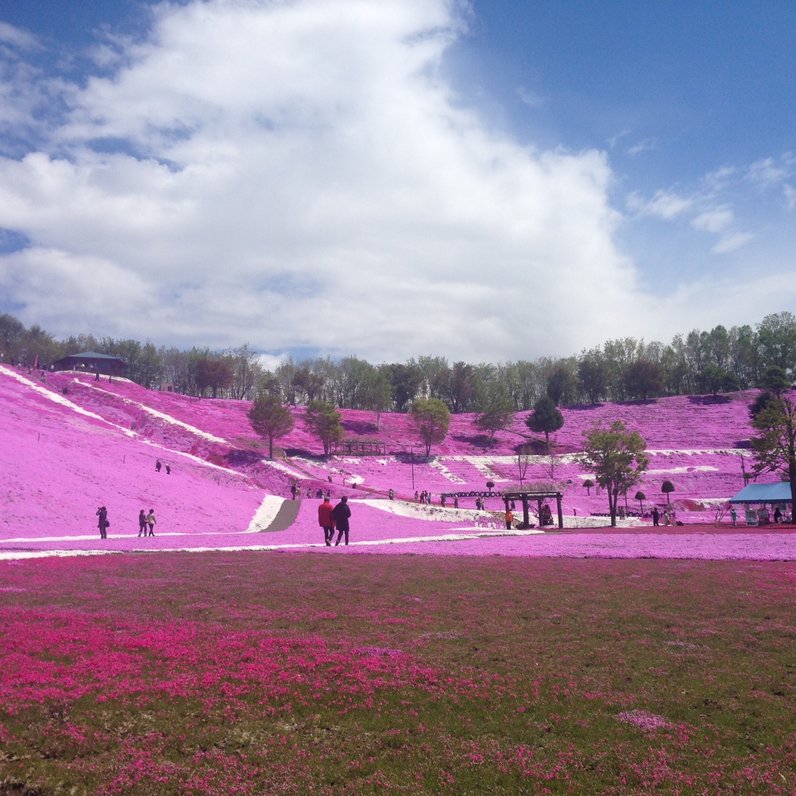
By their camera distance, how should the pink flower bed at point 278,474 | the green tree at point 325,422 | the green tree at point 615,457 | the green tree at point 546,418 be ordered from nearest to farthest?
1. the pink flower bed at point 278,474
2. the green tree at point 615,457
3. the green tree at point 325,422
4. the green tree at point 546,418

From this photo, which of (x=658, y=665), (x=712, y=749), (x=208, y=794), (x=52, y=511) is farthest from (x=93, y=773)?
(x=52, y=511)

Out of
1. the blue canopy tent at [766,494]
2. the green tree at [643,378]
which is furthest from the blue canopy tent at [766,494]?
the green tree at [643,378]

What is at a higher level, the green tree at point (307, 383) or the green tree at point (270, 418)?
the green tree at point (307, 383)

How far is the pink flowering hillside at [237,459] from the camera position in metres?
42.9

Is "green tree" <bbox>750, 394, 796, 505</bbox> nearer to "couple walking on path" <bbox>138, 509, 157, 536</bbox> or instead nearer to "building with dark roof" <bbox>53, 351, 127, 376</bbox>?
"couple walking on path" <bbox>138, 509, 157, 536</bbox>

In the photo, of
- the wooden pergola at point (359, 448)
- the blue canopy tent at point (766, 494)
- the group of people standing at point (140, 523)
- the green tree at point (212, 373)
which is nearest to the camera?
the group of people standing at point (140, 523)

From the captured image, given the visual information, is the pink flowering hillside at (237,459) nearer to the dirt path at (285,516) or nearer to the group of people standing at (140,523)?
the group of people standing at (140,523)

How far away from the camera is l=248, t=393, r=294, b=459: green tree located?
81625mm

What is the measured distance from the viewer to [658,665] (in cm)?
905

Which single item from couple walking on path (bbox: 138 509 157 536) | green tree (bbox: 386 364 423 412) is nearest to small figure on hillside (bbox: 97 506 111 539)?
couple walking on path (bbox: 138 509 157 536)

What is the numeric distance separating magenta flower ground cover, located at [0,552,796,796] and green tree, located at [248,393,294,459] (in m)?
67.0

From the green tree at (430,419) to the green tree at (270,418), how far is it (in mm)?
24210

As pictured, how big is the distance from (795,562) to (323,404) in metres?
75.7

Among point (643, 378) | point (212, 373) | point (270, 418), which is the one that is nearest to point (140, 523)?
point (270, 418)
